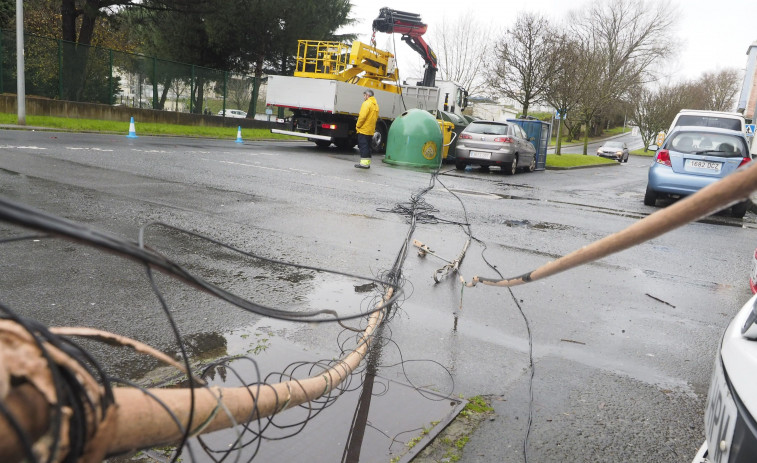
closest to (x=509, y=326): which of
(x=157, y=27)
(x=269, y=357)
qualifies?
(x=269, y=357)

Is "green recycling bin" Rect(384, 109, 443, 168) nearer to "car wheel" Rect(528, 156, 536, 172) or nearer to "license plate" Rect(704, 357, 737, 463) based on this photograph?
"car wheel" Rect(528, 156, 536, 172)

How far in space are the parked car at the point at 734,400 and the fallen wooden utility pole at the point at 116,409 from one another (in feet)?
4.58

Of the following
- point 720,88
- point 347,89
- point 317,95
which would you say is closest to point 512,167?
point 347,89

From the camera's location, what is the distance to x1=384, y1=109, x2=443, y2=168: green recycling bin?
16.1 meters

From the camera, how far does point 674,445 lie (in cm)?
290

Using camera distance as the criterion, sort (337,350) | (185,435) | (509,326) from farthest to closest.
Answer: (509,326)
(337,350)
(185,435)

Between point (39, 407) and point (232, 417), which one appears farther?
point (232, 417)

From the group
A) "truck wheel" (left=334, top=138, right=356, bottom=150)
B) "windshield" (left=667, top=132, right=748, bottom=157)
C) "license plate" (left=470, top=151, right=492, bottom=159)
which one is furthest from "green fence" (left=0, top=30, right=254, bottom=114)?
"windshield" (left=667, top=132, right=748, bottom=157)

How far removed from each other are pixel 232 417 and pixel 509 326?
131 inches

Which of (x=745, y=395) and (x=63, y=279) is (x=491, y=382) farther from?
(x=63, y=279)

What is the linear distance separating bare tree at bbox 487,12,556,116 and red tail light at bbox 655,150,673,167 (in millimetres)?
17908

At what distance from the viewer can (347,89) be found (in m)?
19.7

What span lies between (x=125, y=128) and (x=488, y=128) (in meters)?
14.0

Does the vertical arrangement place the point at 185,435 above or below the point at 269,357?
above
